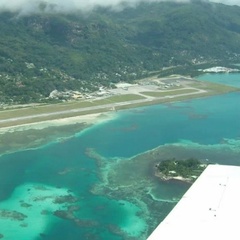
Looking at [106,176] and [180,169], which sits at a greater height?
[180,169]

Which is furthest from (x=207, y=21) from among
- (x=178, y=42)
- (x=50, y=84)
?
(x=50, y=84)

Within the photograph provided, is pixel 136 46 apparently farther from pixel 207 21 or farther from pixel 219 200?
pixel 219 200

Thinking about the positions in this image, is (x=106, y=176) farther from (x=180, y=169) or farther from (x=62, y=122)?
(x=62, y=122)

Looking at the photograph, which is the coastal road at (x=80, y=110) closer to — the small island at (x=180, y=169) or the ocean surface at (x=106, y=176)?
the ocean surface at (x=106, y=176)

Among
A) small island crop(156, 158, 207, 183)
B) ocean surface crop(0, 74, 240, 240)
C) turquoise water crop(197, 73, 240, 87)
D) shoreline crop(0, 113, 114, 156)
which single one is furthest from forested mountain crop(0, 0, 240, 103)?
small island crop(156, 158, 207, 183)

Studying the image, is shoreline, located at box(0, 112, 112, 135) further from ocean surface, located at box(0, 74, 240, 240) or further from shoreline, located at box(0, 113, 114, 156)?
ocean surface, located at box(0, 74, 240, 240)

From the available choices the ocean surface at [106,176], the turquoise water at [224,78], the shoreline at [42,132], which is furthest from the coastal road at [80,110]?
the turquoise water at [224,78]

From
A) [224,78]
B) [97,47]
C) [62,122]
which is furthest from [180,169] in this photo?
[97,47]

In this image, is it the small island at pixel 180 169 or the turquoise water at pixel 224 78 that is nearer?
the small island at pixel 180 169
